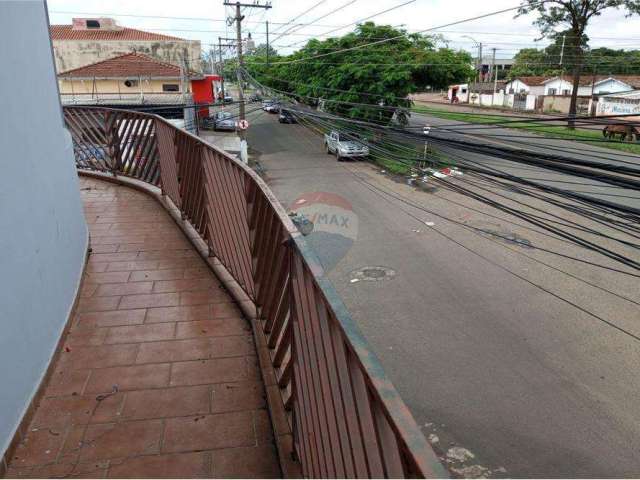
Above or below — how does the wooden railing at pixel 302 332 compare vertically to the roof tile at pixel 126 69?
below

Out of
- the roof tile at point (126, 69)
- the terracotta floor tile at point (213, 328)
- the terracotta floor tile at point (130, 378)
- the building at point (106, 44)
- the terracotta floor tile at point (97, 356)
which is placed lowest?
the terracotta floor tile at point (130, 378)

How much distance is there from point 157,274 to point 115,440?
1.85m

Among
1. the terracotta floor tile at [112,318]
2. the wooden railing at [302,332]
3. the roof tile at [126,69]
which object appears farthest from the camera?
the roof tile at [126,69]

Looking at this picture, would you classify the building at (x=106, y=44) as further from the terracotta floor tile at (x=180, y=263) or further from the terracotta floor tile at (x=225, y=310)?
the terracotta floor tile at (x=225, y=310)

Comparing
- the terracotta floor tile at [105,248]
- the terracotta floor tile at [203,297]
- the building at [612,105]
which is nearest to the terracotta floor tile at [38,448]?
the terracotta floor tile at [203,297]

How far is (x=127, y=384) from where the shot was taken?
2525 mm

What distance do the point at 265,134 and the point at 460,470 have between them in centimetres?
3384

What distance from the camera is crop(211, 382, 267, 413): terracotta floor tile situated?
2.36 metres

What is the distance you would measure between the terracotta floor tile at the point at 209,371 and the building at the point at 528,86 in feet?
162

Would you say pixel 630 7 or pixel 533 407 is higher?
pixel 630 7

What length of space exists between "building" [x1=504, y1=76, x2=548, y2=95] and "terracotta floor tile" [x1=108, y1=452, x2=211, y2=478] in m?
50.0

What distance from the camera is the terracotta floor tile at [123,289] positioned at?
3.54 m

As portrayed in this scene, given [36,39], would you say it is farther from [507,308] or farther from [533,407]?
[507,308]

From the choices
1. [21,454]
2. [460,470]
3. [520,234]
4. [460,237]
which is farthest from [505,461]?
[520,234]
